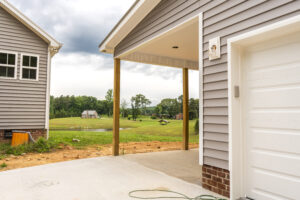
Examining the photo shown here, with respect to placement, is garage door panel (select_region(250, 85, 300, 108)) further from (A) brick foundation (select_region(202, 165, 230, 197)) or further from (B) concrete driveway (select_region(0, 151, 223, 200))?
(B) concrete driveway (select_region(0, 151, 223, 200))

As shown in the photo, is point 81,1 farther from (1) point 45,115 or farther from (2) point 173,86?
(1) point 45,115

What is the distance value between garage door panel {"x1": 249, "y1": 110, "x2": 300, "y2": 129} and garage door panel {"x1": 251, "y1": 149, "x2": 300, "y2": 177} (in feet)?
1.03

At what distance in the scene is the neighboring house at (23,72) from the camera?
7.48 metres

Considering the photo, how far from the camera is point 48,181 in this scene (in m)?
3.74

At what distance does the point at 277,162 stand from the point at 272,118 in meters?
0.50

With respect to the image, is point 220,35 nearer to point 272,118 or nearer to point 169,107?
point 272,118

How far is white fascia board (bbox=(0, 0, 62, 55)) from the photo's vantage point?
7.37m

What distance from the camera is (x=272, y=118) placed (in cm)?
255

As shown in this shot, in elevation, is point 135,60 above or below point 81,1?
below

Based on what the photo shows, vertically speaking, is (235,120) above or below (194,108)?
below

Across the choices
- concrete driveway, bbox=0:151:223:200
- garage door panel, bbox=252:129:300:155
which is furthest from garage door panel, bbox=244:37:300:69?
concrete driveway, bbox=0:151:223:200

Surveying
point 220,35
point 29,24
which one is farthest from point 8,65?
point 220,35

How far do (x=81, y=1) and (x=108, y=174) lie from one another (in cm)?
1435

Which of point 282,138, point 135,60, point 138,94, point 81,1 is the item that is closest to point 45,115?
point 135,60
